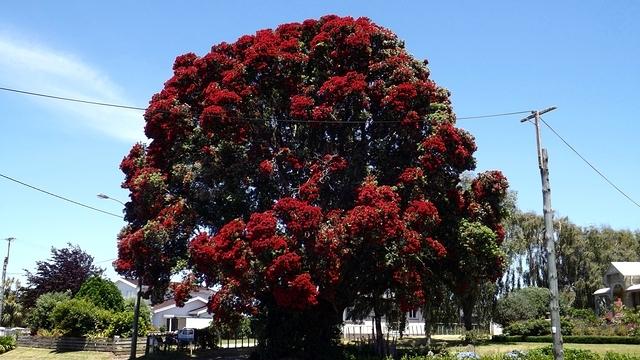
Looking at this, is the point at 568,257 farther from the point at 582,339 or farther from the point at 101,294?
the point at 101,294

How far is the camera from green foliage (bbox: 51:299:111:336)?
132 ft

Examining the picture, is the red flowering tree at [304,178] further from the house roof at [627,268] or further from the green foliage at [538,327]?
the house roof at [627,268]

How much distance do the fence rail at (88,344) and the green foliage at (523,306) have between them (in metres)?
32.3

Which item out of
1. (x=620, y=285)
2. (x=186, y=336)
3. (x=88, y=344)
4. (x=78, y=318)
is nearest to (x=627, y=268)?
(x=620, y=285)

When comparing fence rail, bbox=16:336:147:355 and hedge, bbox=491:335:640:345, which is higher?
fence rail, bbox=16:336:147:355

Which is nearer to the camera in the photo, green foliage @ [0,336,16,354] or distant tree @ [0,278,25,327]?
green foliage @ [0,336,16,354]

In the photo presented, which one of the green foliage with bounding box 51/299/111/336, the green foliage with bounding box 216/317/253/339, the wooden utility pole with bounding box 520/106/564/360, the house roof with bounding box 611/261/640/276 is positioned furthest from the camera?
the house roof with bounding box 611/261/640/276

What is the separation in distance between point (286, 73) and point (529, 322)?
31.1 metres

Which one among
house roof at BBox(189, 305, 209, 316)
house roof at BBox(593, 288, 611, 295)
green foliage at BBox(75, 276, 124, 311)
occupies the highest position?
green foliage at BBox(75, 276, 124, 311)

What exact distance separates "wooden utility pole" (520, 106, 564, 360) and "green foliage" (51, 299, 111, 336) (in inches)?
1242

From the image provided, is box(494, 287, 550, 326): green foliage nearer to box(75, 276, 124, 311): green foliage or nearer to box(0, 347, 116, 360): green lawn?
box(75, 276, 124, 311): green foliage

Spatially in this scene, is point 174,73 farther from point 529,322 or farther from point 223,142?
point 529,322

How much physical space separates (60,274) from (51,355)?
757 inches

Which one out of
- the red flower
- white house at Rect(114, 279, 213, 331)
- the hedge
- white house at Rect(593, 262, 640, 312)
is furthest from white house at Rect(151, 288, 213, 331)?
the red flower
